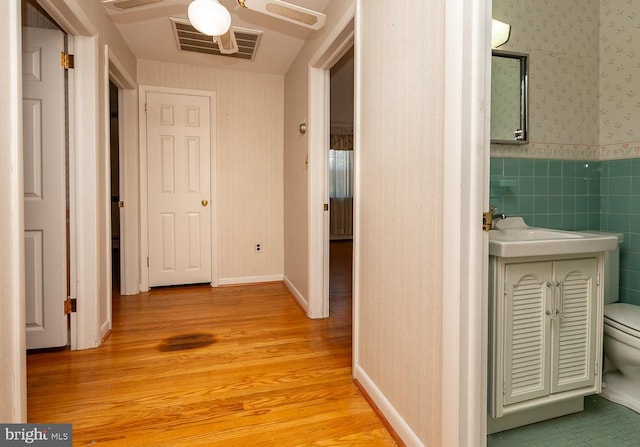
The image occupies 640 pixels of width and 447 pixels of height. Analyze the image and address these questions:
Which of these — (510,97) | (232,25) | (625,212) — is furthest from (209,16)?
(625,212)

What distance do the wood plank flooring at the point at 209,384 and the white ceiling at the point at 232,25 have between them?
2.24 m

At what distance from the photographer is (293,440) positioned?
1.48 meters

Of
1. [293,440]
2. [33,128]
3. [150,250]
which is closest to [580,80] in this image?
[293,440]

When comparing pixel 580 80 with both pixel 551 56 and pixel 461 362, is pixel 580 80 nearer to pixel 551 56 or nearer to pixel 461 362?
pixel 551 56

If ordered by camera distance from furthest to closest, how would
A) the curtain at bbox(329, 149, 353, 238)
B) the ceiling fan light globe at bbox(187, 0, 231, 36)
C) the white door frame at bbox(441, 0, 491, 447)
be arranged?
the curtain at bbox(329, 149, 353, 238) < the ceiling fan light globe at bbox(187, 0, 231, 36) < the white door frame at bbox(441, 0, 491, 447)

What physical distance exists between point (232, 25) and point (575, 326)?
3.05 m

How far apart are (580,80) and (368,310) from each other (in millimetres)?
2103

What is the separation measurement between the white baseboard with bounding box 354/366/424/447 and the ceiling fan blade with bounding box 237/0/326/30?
1.95 m

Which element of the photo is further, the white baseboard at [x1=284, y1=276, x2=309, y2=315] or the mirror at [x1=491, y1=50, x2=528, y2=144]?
the white baseboard at [x1=284, y1=276, x2=309, y2=315]

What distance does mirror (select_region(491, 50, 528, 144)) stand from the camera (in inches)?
85.9

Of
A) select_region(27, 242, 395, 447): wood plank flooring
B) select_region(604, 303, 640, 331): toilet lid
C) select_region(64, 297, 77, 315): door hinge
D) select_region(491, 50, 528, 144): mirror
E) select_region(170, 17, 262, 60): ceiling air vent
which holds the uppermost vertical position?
select_region(170, 17, 262, 60): ceiling air vent

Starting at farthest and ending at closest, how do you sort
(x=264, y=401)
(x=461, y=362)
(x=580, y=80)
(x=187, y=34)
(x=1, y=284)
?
(x=187, y=34), (x=580, y=80), (x=264, y=401), (x=1, y=284), (x=461, y=362)

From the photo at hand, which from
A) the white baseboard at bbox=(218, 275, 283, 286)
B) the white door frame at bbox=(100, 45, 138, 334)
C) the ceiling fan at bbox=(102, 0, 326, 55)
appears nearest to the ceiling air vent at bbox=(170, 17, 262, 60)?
the white door frame at bbox=(100, 45, 138, 334)

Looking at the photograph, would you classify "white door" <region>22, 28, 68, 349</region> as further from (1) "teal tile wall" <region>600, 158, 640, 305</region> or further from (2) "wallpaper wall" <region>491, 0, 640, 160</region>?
(1) "teal tile wall" <region>600, 158, 640, 305</region>
